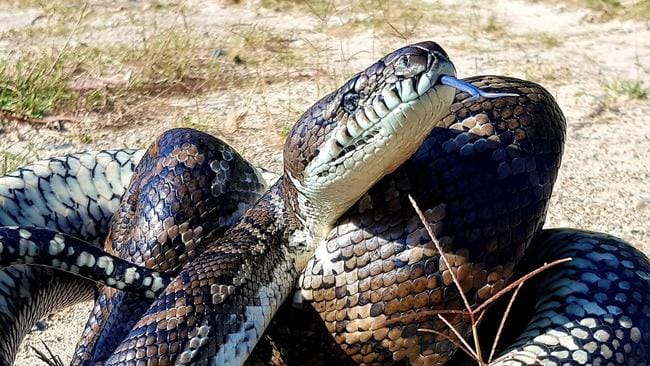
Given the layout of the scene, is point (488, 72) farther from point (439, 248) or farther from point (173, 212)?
point (439, 248)

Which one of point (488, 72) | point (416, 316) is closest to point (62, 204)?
point (416, 316)

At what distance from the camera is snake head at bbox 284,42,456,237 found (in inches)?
119

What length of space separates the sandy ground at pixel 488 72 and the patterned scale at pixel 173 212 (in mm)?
1264

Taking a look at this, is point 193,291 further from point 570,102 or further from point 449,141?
point 570,102

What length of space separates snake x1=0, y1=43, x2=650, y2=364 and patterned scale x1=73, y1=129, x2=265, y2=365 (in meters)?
0.30

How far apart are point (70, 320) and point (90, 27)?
5077mm

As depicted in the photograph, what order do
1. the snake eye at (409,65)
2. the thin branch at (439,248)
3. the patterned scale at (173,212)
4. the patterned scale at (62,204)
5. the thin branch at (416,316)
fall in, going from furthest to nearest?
the patterned scale at (62,204) < the patterned scale at (173,212) < the thin branch at (416,316) < the thin branch at (439,248) < the snake eye at (409,65)

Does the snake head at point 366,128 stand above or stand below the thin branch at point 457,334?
above

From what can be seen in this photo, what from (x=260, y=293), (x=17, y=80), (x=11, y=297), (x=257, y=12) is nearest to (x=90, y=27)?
(x=257, y=12)

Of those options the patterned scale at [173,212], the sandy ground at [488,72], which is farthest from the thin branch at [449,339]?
the sandy ground at [488,72]

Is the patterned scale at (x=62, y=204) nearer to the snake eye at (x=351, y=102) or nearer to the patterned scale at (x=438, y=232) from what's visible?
the patterned scale at (x=438, y=232)

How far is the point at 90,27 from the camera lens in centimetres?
988

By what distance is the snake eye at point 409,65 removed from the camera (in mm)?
2996

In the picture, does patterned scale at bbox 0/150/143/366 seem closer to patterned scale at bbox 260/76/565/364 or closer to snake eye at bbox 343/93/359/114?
patterned scale at bbox 260/76/565/364
